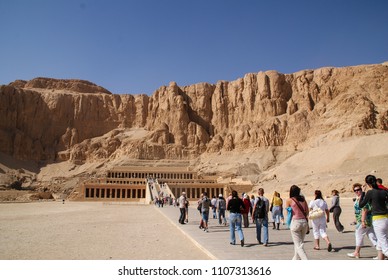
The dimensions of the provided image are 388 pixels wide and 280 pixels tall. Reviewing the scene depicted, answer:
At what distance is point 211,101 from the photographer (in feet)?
431


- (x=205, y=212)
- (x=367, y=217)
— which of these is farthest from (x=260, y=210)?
(x=205, y=212)

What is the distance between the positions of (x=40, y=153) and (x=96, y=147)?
19.9 m

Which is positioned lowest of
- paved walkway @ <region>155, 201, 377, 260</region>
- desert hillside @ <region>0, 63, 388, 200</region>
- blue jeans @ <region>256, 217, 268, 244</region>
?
paved walkway @ <region>155, 201, 377, 260</region>

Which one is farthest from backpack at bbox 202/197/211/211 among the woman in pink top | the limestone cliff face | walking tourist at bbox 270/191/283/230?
the limestone cliff face

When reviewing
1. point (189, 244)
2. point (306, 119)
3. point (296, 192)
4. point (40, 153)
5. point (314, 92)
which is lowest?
point (189, 244)

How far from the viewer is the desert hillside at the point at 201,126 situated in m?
88.9

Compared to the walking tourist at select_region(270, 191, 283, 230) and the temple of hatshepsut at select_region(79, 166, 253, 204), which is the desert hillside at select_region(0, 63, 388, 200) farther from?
the walking tourist at select_region(270, 191, 283, 230)

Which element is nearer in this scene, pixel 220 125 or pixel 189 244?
pixel 189 244

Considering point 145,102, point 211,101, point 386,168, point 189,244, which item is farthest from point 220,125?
point 189,244

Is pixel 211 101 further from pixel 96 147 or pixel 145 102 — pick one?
pixel 96 147

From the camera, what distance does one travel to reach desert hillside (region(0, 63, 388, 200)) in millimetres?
88875

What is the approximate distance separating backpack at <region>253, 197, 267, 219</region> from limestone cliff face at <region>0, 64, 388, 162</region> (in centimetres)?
7586

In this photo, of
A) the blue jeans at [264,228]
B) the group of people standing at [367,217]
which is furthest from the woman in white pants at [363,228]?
the blue jeans at [264,228]
